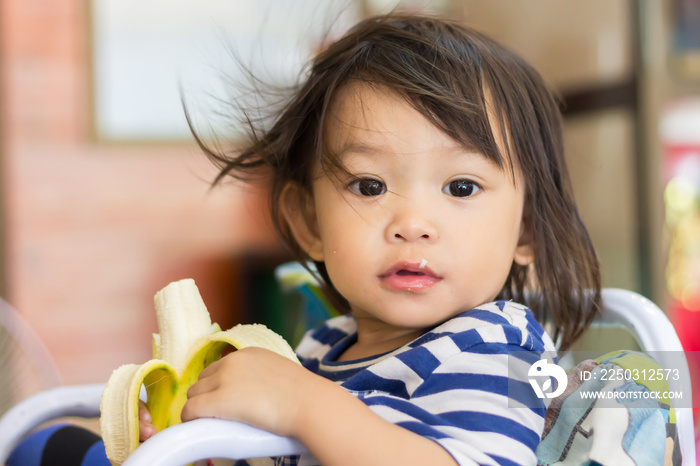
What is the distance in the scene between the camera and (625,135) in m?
1.98

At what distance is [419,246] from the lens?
657 millimetres

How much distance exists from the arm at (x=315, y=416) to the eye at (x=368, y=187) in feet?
0.77

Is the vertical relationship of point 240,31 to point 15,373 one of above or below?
above

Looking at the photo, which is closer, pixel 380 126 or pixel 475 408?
pixel 475 408

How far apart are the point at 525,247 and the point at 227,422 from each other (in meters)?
0.46

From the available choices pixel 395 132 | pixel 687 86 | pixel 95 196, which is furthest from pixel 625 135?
pixel 95 196

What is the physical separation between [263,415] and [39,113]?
2.39 metres

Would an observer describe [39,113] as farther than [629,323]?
Yes

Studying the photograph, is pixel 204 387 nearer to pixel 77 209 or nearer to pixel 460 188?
pixel 460 188

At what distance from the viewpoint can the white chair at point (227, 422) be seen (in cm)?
45

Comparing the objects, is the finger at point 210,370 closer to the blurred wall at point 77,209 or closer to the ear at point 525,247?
the ear at point 525,247

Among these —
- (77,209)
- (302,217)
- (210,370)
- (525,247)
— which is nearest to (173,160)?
(77,209)

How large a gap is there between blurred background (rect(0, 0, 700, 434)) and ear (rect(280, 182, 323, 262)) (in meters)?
1.15

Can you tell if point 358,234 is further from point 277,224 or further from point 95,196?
point 95,196
